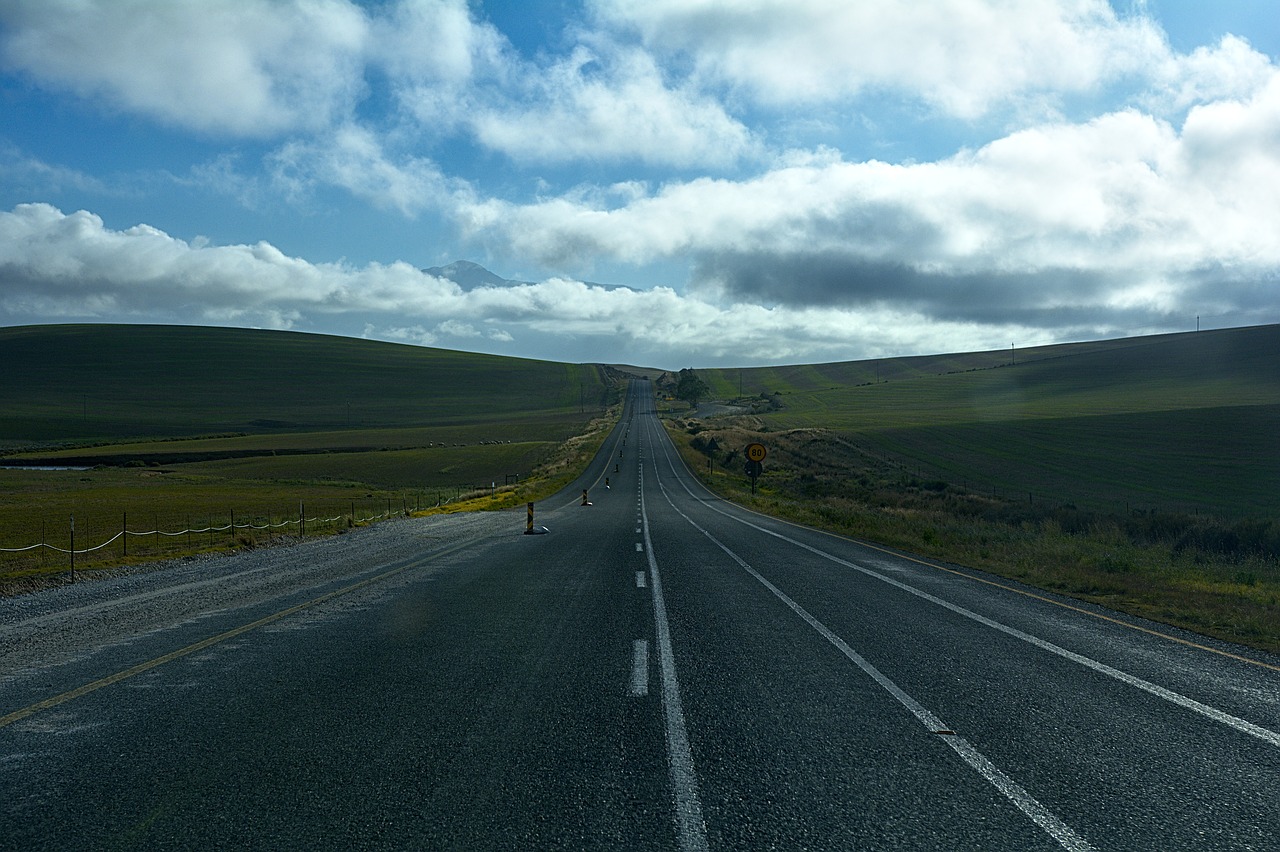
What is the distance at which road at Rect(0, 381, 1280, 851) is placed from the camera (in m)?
4.59

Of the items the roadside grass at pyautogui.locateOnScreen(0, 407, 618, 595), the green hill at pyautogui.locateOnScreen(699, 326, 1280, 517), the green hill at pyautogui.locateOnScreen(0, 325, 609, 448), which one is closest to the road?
the roadside grass at pyautogui.locateOnScreen(0, 407, 618, 595)

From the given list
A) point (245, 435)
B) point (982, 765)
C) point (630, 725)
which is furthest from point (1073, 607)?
point (245, 435)

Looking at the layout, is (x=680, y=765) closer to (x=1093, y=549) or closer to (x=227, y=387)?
(x=1093, y=549)

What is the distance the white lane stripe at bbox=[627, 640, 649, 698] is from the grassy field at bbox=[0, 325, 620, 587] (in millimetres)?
14342

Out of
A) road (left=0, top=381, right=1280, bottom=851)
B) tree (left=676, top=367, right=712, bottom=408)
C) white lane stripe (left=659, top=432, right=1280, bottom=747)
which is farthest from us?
tree (left=676, top=367, right=712, bottom=408)

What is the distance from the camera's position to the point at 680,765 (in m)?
5.41

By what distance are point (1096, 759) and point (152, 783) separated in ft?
20.8

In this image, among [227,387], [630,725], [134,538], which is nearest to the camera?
[630,725]

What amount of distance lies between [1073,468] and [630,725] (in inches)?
2463

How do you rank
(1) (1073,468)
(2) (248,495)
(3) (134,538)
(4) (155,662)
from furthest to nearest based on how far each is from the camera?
(1) (1073,468) → (2) (248,495) → (3) (134,538) → (4) (155,662)

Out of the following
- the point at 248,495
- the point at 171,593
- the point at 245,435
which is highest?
the point at 171,593

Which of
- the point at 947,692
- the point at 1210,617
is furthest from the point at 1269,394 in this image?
the point at 947,692

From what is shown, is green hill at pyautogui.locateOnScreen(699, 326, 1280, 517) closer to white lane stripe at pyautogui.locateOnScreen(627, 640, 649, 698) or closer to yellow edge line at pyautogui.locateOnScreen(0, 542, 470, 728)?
white lane stripe at pyautogui.locateOnScreen(627, 640, 649, 698)

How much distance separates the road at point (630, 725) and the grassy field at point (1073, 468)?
3.75 m
